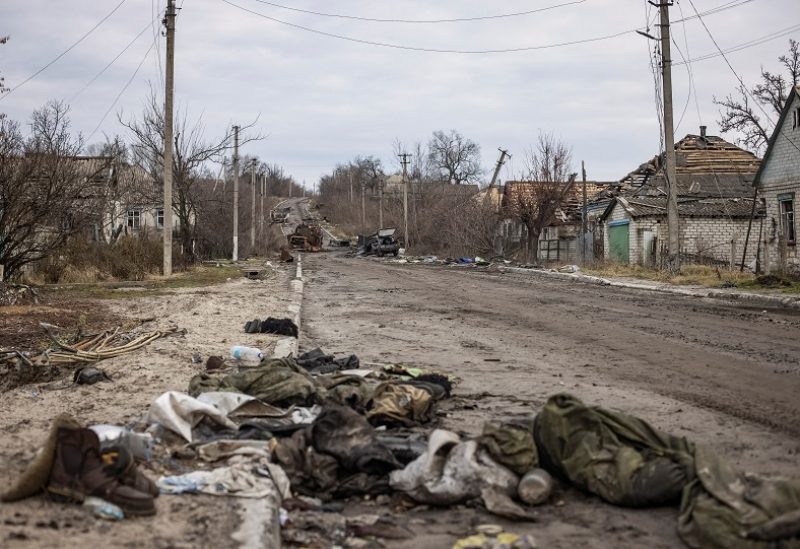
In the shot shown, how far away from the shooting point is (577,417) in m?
4.67

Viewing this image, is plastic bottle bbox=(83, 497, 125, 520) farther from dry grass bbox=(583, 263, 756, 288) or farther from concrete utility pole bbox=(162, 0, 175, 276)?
concrete utility pole bbox=(162, 0, 175, 276)

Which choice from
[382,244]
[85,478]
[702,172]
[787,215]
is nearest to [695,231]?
[702,172]

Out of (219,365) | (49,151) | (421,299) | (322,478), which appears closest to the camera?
(322,478)

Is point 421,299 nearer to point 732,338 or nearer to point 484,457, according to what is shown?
point 732,338

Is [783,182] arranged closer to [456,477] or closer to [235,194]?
[456,477]

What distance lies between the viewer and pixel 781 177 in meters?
26.9

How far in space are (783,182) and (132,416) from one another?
2599 cm

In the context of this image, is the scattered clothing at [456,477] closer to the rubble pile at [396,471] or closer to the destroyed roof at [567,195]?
the rubble pile at [396,471]

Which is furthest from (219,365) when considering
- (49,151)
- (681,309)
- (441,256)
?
(441,256)

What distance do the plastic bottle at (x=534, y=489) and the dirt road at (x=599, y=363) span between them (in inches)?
Result: 3.0

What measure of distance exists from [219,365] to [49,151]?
1600 centimetres

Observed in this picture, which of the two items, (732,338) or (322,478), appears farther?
(732,338)

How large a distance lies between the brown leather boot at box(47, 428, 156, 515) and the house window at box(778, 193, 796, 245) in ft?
87.9

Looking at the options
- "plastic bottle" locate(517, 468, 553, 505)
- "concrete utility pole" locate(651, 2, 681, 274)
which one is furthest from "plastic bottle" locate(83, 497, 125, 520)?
"concrete utility pole" locate(651, 2, 681, 274)
